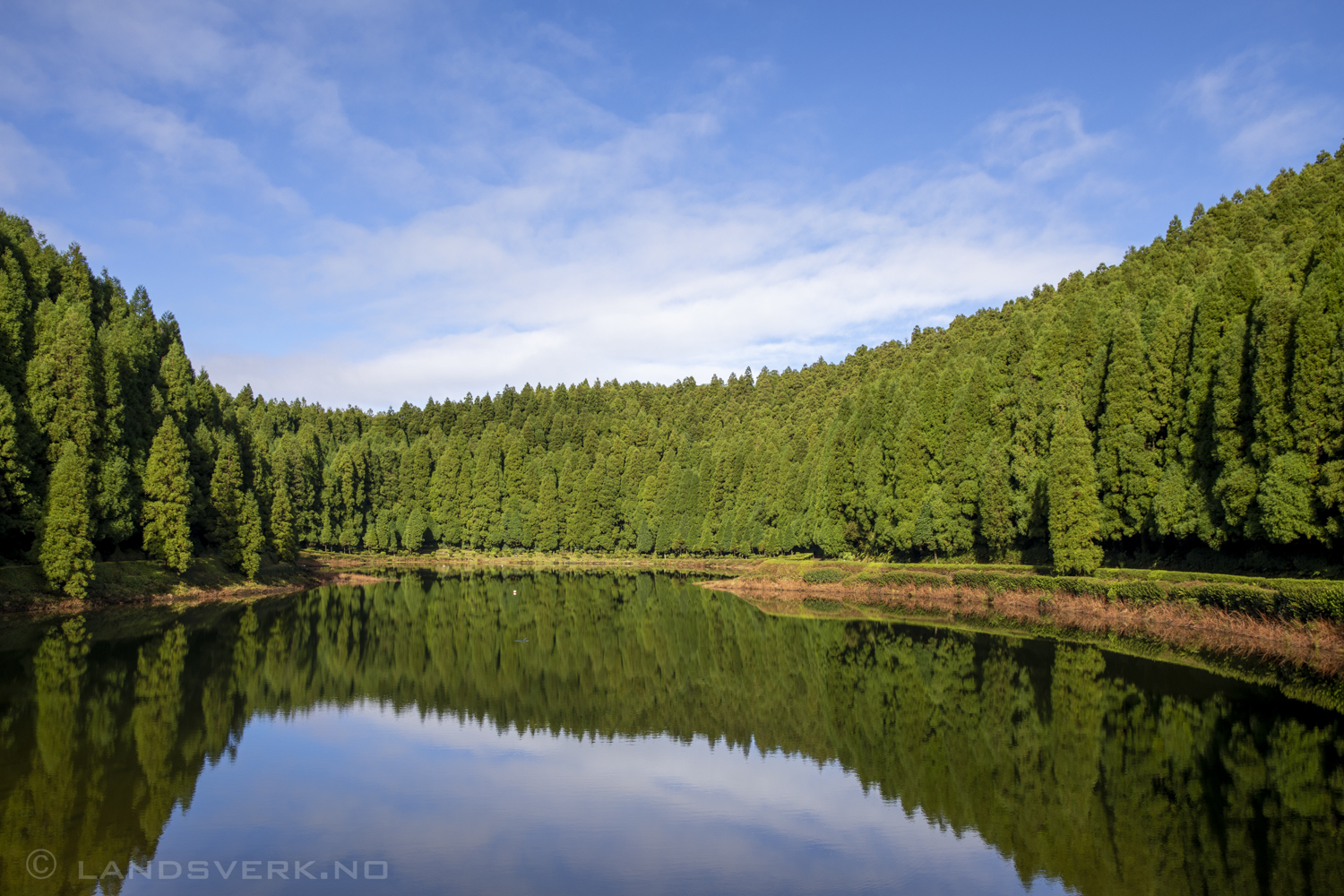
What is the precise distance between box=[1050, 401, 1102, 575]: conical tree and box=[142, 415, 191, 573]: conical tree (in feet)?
158

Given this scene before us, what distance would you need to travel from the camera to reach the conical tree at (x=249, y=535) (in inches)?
2078

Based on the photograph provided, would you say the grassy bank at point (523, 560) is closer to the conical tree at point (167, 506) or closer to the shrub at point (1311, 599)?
the conical tree at point (167, 506)

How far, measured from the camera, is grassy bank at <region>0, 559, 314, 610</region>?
3678 cm

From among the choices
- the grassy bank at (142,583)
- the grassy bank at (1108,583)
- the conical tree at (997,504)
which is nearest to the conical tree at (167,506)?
the grassy bank at (142,583)

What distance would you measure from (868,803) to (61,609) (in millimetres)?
38911

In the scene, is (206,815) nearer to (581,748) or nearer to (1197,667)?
(581,748)

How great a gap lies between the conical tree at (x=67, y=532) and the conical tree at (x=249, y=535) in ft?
42.3

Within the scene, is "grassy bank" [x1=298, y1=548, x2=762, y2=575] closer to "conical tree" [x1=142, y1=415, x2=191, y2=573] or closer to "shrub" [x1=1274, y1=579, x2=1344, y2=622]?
"conical tree" [x1=142, y1=415, x2=191, y2=573]

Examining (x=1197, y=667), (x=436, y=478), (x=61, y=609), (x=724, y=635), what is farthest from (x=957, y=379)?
(x=436, y=478)

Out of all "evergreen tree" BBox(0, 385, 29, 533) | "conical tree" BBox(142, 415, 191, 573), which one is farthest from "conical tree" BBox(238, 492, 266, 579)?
"evergreen tree" BBox(0, 385, 29, 533)

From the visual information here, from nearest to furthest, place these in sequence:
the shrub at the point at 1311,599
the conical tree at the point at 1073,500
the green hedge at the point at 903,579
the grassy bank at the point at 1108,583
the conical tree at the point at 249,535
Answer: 1. the shrub at the point at 1311,599
2. the grassy bank at the point at 1108,583
3. the conical tree at the point at 1073,500
4. the green hedge at the point at 903,579
5. the conical tree at the point at 249,535

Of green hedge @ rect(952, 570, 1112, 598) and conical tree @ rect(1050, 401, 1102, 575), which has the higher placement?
conical tree @ rect(1050, 401, 1102, 575)

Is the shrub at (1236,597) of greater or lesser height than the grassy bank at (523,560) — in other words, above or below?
above

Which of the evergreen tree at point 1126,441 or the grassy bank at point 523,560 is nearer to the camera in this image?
the evergreen tree at point 1126,441
